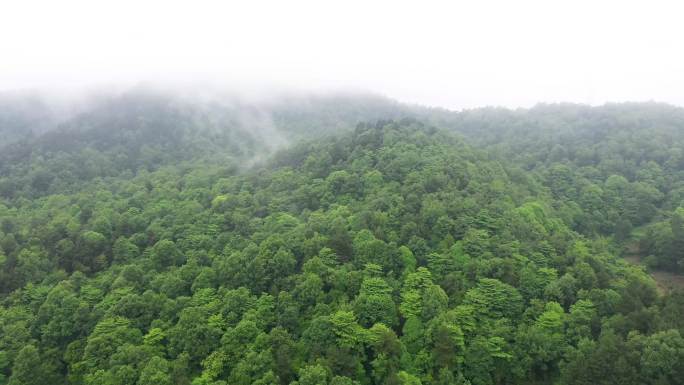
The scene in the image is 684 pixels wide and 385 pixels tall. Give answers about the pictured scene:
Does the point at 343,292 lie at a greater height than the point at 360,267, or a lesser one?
lesser

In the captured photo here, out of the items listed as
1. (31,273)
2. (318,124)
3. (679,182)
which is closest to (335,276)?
(31,273)

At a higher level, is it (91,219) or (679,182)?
(679,182)

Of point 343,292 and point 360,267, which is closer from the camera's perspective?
point 343,292

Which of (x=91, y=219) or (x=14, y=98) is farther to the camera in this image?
(x=14, y=98)

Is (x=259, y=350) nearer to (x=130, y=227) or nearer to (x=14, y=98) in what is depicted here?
(x=130, y=227)

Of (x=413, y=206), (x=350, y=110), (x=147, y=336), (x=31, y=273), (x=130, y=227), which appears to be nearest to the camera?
(x=147, y=336)

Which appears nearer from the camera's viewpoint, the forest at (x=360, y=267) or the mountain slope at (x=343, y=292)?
the mountain slope at (x=343, y=292)

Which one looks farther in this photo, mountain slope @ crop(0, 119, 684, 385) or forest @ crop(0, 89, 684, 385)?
forest @ crop(0, 89, 684, 385)

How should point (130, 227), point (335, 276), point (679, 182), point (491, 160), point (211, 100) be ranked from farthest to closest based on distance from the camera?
1. point (211, 100)
2. point (491, 160)
3. point (679, 182)
4. point (130, 227)
5. point (335, 276)
